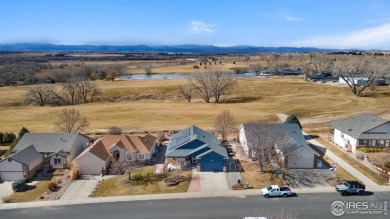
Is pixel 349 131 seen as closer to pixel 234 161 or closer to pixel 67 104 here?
pixel 234 161

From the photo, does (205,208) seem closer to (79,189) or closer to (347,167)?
(79,189)

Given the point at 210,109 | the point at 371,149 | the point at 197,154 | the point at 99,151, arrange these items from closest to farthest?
the point at 197,154, the point at 99,151, the point at 371,149, the point at 210,109

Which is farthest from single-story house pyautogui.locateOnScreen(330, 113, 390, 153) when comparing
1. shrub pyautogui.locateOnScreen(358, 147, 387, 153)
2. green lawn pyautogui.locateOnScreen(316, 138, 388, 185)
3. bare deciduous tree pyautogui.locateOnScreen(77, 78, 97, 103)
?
bare deciduous tree pyautogui.locateOnScreen(77, 78, 97, 103)

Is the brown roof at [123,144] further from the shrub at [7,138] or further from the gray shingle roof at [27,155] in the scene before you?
the shrub at [7,138]

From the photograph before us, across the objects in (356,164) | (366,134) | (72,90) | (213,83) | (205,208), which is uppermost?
(213,83)

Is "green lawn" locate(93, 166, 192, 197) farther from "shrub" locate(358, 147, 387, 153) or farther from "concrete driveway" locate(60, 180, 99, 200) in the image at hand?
"shrub" locate(358, 147, 387, 153)

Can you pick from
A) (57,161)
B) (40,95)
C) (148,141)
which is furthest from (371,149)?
(40,95)
